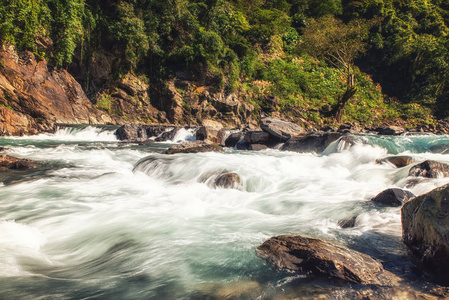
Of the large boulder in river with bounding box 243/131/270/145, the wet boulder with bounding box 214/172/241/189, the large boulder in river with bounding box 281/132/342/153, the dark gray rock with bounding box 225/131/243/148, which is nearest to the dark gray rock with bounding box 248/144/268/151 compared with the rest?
the large boulder in river with bounding box 243/131/270/145

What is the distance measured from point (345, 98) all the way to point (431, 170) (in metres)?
19.2

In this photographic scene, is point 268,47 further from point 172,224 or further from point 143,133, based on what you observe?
point 172,224

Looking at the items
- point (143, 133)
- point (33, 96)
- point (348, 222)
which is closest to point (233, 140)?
point (143, 133)

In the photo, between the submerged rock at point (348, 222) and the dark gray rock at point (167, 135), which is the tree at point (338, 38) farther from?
the submerged rock at point (348, 222)

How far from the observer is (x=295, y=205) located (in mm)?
5102

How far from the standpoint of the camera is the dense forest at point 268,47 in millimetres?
18881

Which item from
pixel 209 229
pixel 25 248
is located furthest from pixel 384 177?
pixel 25 248

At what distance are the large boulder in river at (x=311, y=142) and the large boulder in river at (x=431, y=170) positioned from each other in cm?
460

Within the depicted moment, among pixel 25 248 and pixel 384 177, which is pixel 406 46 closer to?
pixel 384 177

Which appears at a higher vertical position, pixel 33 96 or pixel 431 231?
pixel 33 96

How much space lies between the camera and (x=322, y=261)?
2426 mm

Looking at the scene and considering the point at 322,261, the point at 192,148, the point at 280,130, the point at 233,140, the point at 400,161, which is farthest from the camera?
the point at 233,140

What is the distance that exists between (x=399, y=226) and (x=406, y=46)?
40159 mm

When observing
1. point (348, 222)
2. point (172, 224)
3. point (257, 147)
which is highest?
point (348, 222)
